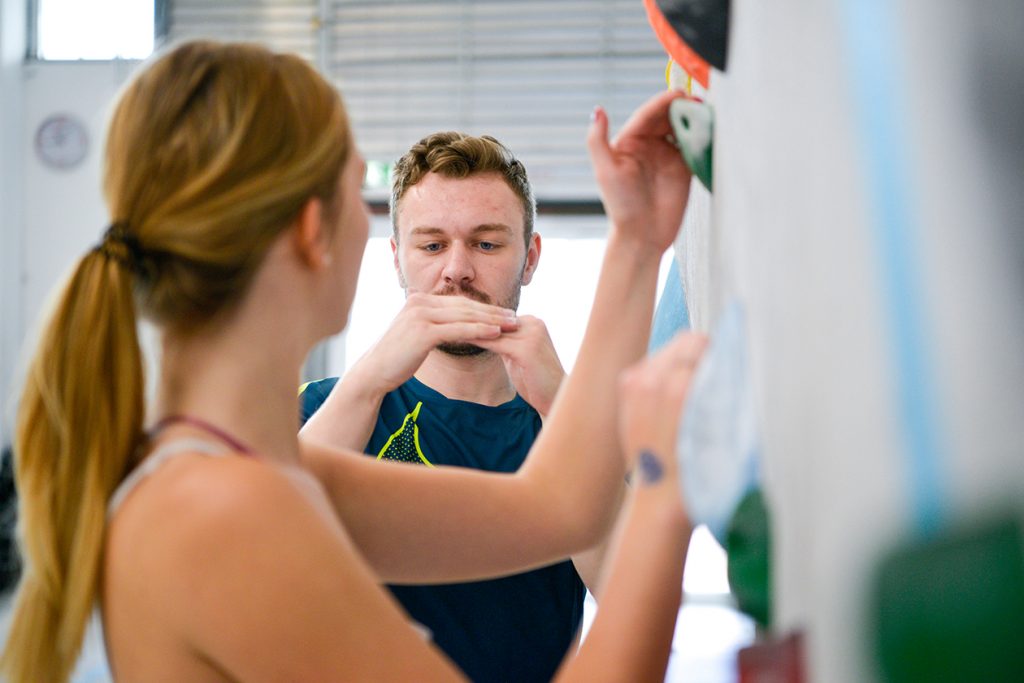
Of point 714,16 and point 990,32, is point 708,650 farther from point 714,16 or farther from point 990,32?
point 990,32

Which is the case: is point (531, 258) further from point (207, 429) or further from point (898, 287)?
point (898, 287)

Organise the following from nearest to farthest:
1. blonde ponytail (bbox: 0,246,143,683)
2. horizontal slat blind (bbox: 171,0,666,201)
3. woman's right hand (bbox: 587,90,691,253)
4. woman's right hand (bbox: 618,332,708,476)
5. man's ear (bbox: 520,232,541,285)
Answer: woman's right hand (bbox: 618,332,708,476), blonde ponytail (bbox: 0,246,143,683), woman's right hand (bbox: 587,90,691,253), man's ear (bbox: 520,232,541,285), horizontal slat blind (bbox: 171,0,666,201)

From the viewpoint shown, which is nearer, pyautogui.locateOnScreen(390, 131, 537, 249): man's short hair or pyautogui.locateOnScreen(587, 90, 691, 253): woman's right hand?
pyautogui.locateOnScreen(587, 90, 691, 253): woman's right hand

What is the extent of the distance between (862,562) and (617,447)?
2.08 ft

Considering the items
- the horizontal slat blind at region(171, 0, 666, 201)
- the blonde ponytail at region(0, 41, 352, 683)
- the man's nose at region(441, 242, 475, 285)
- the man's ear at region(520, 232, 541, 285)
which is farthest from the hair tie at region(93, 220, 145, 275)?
the horizontal slat blind at region(171, 0, 666, 201)

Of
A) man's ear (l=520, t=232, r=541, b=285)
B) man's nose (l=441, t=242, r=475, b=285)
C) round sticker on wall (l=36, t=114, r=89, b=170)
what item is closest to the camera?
man's nose (l=441, t=242, r=475, b=285)

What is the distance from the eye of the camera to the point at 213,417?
0.92 meters

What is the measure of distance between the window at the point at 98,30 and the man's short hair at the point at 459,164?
11.2ft

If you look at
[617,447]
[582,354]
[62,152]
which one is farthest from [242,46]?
[62,152]

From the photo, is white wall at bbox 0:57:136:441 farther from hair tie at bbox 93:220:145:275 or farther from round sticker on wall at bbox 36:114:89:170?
hair tie at bbox 93:220:145:275

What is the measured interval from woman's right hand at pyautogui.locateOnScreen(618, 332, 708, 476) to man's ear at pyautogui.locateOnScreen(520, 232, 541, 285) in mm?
1105

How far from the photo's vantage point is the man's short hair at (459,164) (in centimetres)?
183

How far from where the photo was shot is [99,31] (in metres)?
4.89

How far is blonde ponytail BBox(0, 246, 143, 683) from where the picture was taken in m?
0.89
